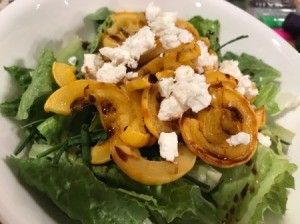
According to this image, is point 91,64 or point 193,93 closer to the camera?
point 193,93

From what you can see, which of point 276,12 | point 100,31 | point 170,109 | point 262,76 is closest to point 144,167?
point 170,109

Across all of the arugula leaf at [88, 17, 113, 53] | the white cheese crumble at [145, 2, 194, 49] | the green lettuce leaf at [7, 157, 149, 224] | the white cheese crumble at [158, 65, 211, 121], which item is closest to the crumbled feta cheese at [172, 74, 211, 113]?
the white cheese crumble at [158, 65, 211, 121]

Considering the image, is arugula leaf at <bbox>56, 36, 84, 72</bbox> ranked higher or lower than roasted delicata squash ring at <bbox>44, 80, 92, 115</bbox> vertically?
lower

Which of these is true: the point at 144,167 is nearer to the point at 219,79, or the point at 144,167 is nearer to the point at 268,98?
the point at 219,79

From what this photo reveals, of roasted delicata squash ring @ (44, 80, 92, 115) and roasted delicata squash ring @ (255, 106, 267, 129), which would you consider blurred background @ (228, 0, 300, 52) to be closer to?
roasted delicata squash ring @ (255, 106, 267, 129)

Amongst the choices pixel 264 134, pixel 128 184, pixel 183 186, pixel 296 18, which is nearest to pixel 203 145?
pixel 183 186

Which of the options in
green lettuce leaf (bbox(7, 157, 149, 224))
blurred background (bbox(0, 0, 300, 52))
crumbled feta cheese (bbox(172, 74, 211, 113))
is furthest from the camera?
blurred background (bbox(0, 0, 300, 52))

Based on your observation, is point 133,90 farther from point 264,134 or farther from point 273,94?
point 273,94
